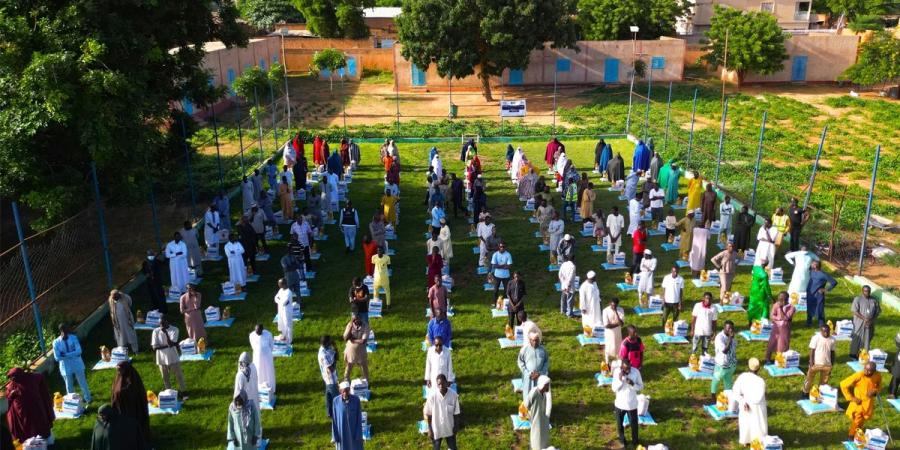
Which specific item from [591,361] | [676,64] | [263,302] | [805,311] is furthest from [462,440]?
[676,64]

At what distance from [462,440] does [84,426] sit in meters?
5.77

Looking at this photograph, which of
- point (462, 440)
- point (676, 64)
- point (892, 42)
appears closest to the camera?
point (462, 440)

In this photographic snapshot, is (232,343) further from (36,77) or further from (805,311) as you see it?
(805,311)

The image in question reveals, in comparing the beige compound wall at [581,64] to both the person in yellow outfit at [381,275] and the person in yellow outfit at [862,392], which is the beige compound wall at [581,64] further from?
the person in yellow outfit at [862,392]

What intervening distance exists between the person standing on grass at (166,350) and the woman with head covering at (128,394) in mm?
1235

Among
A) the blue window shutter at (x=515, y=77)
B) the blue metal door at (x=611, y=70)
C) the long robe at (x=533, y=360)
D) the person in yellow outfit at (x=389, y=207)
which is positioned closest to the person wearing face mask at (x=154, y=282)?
the person in yellow outfit at (x=389, y=207)

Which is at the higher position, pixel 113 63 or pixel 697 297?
pixel 113 63

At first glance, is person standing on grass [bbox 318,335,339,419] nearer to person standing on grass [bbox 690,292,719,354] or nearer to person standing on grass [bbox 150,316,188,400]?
person standing on grass [bbox 150,316,188,400]

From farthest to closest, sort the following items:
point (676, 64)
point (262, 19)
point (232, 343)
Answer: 1. point (262, 19)
2. point (676, 64)
3. point (232, 343)

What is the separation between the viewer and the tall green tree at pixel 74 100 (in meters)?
14.2

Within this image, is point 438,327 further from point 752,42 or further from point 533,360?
point 752,42

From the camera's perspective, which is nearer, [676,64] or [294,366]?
[294,366]

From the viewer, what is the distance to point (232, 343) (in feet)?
45.7

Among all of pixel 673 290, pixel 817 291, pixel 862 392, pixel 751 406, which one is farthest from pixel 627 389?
pixel 817 291
